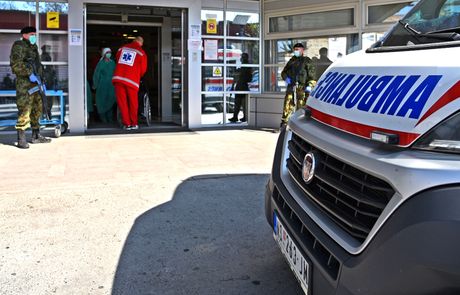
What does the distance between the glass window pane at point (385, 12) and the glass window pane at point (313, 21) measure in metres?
0.40

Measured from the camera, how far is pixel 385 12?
9461mm

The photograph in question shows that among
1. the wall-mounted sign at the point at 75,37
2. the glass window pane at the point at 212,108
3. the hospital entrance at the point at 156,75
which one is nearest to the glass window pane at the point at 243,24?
the hospital entrance at the point at 156,75

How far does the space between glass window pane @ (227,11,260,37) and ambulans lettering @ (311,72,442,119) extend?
861 centimetres

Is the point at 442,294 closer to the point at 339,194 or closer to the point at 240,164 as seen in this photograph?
the point at 339,194

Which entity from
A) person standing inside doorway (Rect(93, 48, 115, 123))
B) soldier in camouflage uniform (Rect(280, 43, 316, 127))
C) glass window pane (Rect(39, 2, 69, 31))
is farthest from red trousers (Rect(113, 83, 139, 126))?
soldier in camouflage uniform (Rect(280, 43, 316, 127))

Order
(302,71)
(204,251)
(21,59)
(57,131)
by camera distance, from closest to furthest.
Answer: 1. (204,251)
2. (21,59)
3. (57,131)
4. (302,71)

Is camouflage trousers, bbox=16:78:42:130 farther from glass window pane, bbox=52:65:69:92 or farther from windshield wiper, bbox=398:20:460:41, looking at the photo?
windshield wiper, bbox=398:20:460:41

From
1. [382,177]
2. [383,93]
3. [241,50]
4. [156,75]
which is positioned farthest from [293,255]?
[156,75]

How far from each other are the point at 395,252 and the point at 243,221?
2.89m

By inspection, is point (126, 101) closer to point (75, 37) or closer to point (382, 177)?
point (75, 37)

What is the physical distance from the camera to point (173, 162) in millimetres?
7035

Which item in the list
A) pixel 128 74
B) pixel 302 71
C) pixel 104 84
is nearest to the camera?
pixel 302 71

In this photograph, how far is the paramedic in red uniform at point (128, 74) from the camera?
10.1m

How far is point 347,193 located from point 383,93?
44cm
